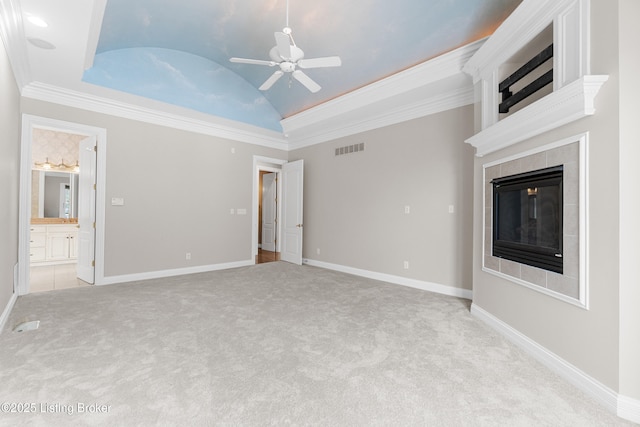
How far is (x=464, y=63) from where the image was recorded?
3533mm

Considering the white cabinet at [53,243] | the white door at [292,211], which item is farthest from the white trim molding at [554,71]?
the white cabinet at [53,243]

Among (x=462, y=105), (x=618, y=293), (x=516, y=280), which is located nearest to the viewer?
(x=618, y=293)

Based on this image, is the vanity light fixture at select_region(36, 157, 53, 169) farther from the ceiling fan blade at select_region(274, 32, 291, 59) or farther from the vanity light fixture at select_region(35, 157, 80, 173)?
the ceiling fan blade at select_region(274, 32, 291, 59)

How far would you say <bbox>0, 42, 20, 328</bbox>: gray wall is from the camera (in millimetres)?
2768

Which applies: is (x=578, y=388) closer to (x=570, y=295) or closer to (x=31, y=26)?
(x=570, y=295)

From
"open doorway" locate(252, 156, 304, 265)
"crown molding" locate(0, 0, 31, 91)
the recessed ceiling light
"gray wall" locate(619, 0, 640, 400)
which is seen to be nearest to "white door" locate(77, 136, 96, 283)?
"crown molding" locate(0, 0, 31, 91)

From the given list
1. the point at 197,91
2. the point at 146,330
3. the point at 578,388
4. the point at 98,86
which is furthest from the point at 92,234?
the point at 578,388

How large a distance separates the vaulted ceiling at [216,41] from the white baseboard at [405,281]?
287 cm

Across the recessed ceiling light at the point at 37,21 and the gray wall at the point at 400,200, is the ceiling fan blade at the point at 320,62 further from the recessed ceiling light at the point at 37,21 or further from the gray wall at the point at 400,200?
the recessed ceiling light at the point at 37,21

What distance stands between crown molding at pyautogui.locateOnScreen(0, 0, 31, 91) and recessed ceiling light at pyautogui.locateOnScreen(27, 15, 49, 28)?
0.07m

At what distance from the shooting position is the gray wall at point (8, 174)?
277cm

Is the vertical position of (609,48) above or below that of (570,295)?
above

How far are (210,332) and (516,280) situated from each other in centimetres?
288

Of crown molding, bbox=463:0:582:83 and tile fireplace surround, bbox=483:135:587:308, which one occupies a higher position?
crown molding, bbox=463:0:582:83
